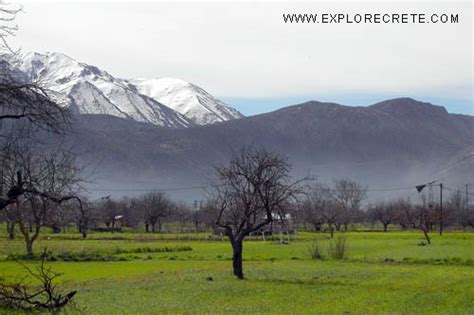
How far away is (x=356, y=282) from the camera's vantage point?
33.4 meters

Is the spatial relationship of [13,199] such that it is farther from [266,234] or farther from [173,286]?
[266,234]

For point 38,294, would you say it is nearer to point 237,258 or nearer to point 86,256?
point 237,258

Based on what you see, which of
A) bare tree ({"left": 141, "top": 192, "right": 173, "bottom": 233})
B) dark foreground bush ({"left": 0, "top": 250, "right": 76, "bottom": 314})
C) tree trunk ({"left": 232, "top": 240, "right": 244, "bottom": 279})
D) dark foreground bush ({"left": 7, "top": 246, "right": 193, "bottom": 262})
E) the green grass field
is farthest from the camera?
bare tree ({"left": 141, "top": 192, "right": 173, "bottom": 233})

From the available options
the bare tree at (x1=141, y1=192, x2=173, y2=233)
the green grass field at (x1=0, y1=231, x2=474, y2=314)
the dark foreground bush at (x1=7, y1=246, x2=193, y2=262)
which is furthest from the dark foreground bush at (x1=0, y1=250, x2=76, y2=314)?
the bare tree at (x1=141, y1=192, x2=173, y2=233)

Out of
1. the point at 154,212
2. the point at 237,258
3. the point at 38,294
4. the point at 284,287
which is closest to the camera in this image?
the point at 38,294

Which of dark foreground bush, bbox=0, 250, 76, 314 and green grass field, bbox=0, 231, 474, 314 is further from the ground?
dark foreground bush, bbox=0, 250, 76, 314

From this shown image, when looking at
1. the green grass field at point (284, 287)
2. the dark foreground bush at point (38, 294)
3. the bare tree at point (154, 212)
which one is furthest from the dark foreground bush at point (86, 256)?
Result: the bare tree at point (154, 212)

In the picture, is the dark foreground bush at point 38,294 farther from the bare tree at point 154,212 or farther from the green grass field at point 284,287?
the bare tree at point 154,212

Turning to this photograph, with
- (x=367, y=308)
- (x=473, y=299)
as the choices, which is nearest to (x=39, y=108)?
(x=367, y=308)

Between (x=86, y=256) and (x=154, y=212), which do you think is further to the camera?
(x=154, y=212)

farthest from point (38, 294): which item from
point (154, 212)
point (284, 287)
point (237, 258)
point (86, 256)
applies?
point (154, 212)

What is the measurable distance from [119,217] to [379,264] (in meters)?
90.2

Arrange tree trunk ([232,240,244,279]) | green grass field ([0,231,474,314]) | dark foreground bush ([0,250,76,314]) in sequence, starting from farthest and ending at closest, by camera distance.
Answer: tree trunk ([232,240,244,279]) < green grass field ([0,231,474,314]) < dark foreground bush ([0,250,76,314])

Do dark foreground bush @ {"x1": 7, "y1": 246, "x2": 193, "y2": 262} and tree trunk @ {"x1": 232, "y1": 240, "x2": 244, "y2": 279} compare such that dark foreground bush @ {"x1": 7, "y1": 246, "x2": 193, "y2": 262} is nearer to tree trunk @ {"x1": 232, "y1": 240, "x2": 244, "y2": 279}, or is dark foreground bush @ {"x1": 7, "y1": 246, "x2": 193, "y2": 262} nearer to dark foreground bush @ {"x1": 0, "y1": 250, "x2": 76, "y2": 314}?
tree trunk @ {"x1": 232, "y1": 240, "x2": 244, "y2": 279}
